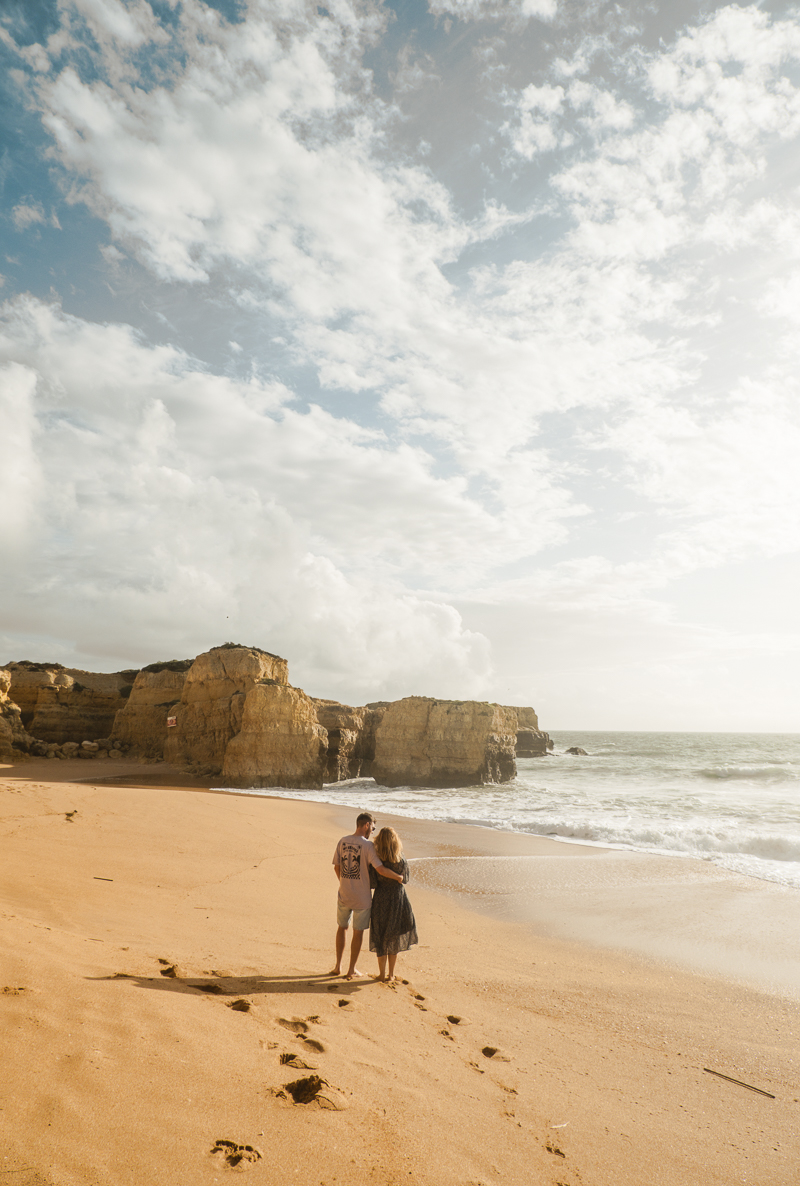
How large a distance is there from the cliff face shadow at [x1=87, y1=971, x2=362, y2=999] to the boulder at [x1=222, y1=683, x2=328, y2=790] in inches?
912

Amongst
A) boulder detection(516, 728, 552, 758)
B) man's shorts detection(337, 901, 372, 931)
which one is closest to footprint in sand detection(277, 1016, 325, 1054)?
man's shorts detection(337, 901, 372, 931)

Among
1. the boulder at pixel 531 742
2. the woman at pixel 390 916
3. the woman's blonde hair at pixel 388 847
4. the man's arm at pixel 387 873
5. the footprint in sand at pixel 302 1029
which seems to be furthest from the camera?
the boulder at pixel 531 742

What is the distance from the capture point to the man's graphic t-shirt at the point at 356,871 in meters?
6.16

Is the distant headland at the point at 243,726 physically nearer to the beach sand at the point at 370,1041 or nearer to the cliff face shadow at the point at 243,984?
the beach sand at the point at 370,1041

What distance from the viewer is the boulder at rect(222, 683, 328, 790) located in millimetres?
27938

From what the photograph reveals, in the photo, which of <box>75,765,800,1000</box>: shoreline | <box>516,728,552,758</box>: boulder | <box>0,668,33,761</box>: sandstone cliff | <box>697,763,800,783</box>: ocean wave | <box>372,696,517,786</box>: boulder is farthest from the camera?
<box>516,728,552,758</box>: boulder

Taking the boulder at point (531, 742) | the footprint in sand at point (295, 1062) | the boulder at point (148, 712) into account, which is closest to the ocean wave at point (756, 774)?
the boulder at point (531, 742)

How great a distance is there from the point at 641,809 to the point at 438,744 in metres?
14.9

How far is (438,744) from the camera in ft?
118

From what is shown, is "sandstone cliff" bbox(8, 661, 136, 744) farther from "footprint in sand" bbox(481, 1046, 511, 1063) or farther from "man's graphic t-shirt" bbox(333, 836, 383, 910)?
"footprint in sand" bbox(481, 1046, 511, 1063)

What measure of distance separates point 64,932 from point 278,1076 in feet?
11.0

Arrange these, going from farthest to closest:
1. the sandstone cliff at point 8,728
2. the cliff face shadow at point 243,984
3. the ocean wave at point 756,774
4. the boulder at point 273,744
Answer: the ocean wave at point 756,774 < the boulder at point 273,744 < the sandstone cliff at point 8,728 < the cliff face shadow at point 243,984

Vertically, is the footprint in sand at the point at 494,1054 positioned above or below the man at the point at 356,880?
below

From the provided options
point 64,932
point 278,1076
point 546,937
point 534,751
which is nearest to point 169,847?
point 64,932
